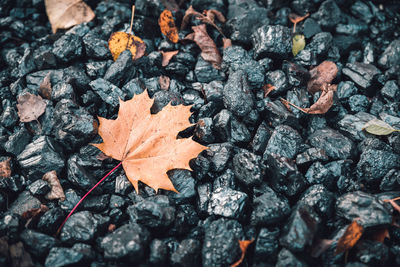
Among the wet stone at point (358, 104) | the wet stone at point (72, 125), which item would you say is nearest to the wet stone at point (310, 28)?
the wet stone at point (358, 104)

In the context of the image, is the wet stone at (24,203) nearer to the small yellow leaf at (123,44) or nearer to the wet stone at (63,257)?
the wet stone at (63,257)

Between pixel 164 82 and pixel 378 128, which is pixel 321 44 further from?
pixel 164 82

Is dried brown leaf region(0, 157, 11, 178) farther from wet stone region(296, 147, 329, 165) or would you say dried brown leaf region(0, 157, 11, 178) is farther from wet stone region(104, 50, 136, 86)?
wet stone region(296, 147, 329, 165)

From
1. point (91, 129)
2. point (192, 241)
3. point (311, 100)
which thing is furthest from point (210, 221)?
point (311, 100)

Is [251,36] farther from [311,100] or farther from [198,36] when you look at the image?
[311,100]

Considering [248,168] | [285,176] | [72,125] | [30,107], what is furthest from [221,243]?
[30,107]

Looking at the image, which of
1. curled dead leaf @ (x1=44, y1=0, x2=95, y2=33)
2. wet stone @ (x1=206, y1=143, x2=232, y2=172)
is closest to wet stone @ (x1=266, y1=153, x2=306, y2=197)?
wet stone @ (x1=206, y1=143, x2=232, y2=172)
